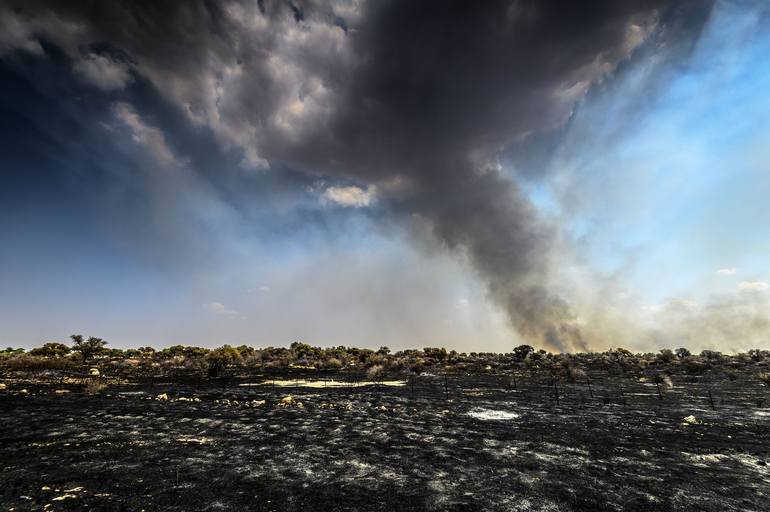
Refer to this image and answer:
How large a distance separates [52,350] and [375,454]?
6965 centimetres

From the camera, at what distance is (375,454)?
13.6 meters

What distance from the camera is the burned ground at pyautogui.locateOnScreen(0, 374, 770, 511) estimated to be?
980 centimetres

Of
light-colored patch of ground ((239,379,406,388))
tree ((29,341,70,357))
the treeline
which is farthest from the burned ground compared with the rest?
tree ((29,341,70,357))

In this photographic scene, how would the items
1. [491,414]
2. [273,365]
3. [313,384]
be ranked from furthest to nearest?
[273,365] → [313,384] → [491,414]

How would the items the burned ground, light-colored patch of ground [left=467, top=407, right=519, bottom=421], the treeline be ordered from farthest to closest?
the treeline, light-colored patch of ground [left=467, top=407, right=519, bottom=421], the burned ground

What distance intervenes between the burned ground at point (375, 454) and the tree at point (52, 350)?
40.4m

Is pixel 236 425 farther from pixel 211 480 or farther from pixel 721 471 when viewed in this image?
pixel 721 471

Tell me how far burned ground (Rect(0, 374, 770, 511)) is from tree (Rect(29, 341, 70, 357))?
40.4m

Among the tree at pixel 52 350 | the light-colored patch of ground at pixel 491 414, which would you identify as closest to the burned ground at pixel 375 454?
the light-colored patch of ground at pixel 491 414

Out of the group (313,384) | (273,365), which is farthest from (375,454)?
(273,365)

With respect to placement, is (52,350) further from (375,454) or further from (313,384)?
(375,454)

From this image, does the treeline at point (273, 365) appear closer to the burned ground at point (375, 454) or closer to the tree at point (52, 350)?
the tree at point (52, 350)

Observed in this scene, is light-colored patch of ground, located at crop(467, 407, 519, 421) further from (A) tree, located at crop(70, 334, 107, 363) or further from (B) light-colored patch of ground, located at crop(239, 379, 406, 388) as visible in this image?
(A) tree, located at crop(70, 334, 107, 363)

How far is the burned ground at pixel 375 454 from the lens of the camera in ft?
32.1
